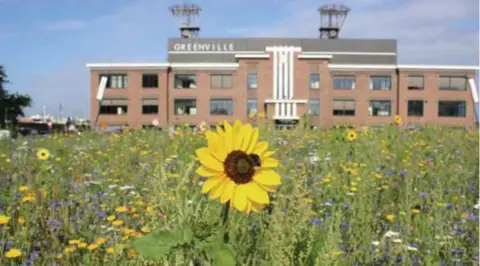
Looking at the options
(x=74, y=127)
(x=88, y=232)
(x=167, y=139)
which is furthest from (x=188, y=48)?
(x=88, y=232)

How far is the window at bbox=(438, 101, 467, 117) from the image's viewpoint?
54.4 m

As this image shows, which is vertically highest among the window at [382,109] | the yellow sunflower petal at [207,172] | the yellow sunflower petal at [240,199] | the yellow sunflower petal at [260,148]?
the window at [382,109]

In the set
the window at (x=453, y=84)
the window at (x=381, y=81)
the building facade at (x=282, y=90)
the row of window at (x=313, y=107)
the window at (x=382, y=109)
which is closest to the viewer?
the building facade at (x=282, y=90)

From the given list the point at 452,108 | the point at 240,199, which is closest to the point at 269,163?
the point at 240,199

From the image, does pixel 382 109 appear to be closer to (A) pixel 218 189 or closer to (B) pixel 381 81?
(B) pixel 381 81

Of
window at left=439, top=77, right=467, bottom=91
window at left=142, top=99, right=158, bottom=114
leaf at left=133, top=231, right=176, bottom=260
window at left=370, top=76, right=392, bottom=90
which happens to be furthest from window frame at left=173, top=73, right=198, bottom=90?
leaf at left=133, top=231, right=176, bottom=260

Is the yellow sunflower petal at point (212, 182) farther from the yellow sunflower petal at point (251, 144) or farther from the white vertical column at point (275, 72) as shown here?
the white vertical column at point (275, 72)

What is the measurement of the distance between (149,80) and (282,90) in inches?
535

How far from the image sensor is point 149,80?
52.9m

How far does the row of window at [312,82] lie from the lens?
172 ft

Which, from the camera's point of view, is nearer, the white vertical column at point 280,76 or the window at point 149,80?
the white vertical column at point 280,76

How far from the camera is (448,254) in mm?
3152

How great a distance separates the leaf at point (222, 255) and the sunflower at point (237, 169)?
0.42ft

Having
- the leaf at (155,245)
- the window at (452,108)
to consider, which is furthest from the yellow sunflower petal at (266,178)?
the window at (452,108)
